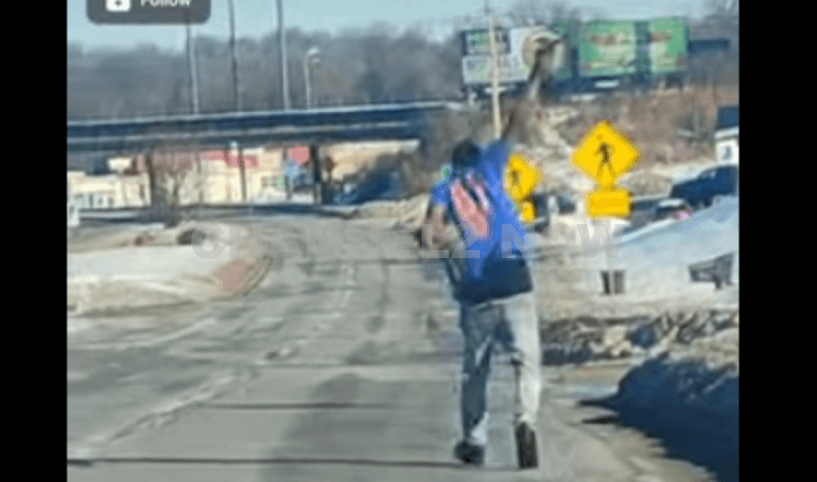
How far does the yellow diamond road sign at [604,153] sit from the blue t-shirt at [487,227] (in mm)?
277

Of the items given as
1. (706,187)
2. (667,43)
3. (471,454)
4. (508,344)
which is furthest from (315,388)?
(667,43)

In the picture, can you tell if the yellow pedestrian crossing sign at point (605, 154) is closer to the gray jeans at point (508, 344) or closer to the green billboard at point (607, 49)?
the green billboard at point (607, 49)

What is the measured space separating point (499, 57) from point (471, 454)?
1248mm

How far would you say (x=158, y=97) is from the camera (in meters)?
4.95

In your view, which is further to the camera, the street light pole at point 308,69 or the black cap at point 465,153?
the street light pole at point 308,69

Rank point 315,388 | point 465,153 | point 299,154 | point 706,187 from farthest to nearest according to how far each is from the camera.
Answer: point 315,388, point 299,154, point 706,187, point 465,153

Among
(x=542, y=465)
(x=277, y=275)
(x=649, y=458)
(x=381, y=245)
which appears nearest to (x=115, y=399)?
(x=277, y=275)

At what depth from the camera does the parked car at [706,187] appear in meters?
4.93

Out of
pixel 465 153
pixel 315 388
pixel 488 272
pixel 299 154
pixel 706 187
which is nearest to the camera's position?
pixel 465 153

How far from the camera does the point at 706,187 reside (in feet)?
16.5

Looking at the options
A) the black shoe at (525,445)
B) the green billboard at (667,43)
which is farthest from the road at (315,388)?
the green billboard at (667,43)

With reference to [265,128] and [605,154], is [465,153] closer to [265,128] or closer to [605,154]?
[605,154]

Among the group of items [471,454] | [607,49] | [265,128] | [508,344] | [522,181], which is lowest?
[471,454]
